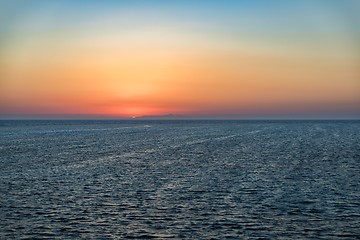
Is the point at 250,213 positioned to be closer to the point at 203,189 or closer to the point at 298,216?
the point at 298,216

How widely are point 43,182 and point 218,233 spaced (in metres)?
21.5

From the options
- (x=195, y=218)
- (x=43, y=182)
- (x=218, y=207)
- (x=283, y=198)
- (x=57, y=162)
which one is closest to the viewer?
(x=195, y=218)

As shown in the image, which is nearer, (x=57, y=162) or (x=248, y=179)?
(x=248, y=179)

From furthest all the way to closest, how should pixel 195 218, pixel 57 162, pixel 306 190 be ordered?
pixel 57 162 → pixel 306 190 → pixel 195 218

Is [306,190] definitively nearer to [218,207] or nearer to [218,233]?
[218,207]

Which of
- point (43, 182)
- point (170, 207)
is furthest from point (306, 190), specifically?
point (43, 182)

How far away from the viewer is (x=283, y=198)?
34.0m

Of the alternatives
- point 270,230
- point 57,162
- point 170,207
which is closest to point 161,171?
point 57,162

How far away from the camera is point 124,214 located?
29031 millimetres

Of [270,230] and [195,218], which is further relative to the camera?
[195,218]

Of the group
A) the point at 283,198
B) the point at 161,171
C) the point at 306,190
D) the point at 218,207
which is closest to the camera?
the point at 218,207

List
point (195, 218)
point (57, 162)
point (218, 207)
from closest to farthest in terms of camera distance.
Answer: point (195, 218) < point (218, 207) < point (57, 162)

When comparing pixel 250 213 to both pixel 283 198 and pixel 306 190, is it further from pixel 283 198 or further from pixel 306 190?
pixel 306 190

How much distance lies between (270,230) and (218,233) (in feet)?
8.38
